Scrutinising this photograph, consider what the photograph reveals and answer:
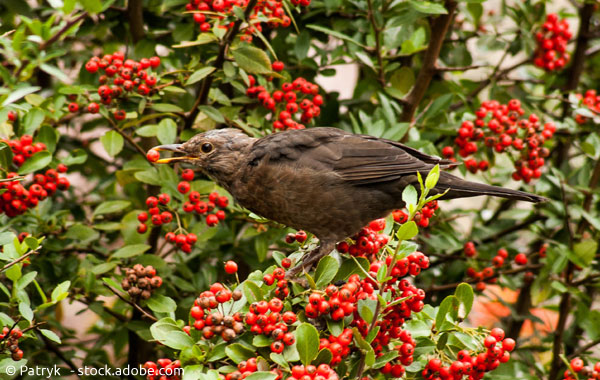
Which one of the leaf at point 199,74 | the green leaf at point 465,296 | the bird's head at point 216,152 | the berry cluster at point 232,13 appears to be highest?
the berry cluster at point 232,13

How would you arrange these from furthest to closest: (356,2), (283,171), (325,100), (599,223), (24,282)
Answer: (325,100), (356,2), (599,223), (283,171), (24,282)

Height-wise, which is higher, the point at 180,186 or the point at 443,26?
the point at 443,26

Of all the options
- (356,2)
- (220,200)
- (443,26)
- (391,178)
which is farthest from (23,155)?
(443,26)

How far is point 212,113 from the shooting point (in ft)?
11.5

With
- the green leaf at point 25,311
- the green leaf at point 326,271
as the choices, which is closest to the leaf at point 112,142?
the green leaf at point 25,311

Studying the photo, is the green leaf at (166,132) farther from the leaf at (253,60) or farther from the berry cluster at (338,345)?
the berry cluster at (338,345)

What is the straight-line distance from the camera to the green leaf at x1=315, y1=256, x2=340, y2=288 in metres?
2.60

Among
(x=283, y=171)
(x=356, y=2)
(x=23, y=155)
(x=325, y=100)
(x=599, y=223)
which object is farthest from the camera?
(x=325, y=100)

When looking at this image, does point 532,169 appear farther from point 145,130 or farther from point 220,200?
point 145,130

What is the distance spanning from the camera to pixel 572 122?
4.11 m

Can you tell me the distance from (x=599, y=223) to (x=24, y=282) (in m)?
2.99

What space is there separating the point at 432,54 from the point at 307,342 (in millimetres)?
2264

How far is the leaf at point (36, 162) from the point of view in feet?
10.1

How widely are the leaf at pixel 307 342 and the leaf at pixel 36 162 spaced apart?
159 cm
